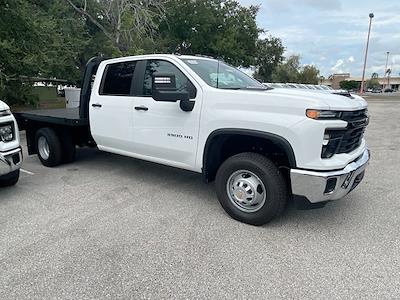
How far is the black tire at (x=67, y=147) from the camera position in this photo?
628 cm

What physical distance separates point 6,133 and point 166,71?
2.26 m

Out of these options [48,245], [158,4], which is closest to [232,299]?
[48,245]

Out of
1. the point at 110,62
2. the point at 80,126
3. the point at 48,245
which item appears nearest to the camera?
the point at 48,245

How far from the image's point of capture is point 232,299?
8.52 feet

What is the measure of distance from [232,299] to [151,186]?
287 cm

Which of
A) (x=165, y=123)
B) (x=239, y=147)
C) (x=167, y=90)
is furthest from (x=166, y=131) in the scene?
(x=239, y=147)

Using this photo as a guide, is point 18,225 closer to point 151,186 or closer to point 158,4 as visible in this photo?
point 151,186

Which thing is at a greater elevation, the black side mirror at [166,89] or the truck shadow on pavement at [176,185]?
the black side mirror at [166,89]

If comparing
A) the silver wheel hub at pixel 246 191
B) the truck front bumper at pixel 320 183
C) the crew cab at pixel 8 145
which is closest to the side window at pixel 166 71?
the silver wheel hub at pixel 246 191

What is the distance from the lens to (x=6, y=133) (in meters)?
4.48

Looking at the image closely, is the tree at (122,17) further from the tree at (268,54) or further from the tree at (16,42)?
the tree at (268,54)

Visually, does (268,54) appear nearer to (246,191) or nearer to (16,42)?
Answer: (16,42)

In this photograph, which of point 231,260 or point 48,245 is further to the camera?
point 48,245

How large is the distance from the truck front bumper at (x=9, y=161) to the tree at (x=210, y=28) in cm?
2555
